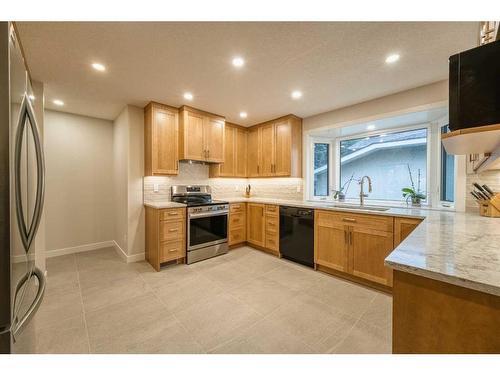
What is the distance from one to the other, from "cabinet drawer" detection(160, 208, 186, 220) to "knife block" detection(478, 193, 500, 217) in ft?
11.0

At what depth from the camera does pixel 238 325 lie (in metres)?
1.76

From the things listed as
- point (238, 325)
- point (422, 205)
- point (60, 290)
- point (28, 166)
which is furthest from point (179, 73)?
point (422, 205)

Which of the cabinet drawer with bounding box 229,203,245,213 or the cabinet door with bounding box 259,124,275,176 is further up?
the cabinet door with bounding box 259,124,275,176

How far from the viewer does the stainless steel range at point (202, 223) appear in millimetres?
3129

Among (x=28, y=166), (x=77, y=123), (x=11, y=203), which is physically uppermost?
(x=77, y=123)

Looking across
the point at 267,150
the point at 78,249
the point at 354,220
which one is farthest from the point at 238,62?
the point at 78,249

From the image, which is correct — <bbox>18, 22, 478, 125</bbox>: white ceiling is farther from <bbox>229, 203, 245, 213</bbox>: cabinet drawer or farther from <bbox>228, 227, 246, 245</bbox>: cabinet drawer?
<bbox>228, 227, 246, 245</bbox>: cabinet drawer

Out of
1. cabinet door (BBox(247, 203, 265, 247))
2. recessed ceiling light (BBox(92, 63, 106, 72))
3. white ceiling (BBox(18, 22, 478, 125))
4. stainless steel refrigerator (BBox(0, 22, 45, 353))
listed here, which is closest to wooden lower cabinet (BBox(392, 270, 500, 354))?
stainless steel refrigerator (BBox(0, 22, 45, 353))

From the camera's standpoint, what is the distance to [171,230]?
2.96 meters

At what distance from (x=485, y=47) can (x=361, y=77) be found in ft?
5.19

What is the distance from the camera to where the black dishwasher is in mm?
2973

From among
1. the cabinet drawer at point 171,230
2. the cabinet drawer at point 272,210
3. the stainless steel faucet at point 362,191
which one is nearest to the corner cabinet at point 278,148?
the cabinet drawer at point 272,210

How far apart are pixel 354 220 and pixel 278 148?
190 cm

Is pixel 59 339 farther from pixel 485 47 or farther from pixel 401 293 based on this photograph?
pixel 485 47
